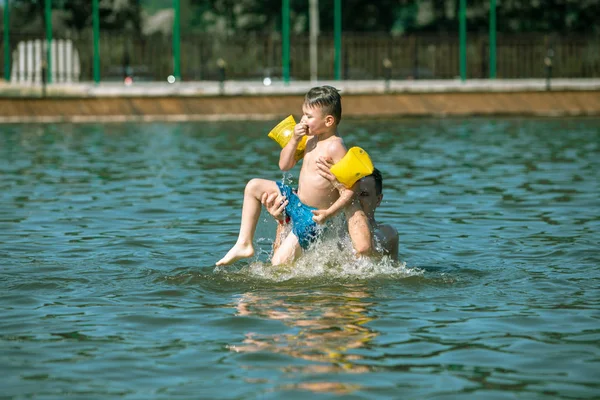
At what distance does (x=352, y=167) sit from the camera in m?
7.54

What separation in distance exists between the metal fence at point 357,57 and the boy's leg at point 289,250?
2884 centimetres

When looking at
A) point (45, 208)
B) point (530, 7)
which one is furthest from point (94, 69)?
point (45, 208)

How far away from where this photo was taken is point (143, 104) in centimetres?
3119

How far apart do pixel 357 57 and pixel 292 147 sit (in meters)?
31.8

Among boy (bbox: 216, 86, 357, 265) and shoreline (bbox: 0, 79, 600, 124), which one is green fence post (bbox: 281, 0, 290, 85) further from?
boy (bbox: 216, 86, 357, 265)

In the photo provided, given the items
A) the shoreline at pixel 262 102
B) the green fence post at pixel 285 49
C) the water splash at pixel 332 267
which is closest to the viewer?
the water splash at pixel 332 267

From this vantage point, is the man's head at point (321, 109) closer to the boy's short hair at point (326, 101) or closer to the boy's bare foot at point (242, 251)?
the boy's short hair at point (326, 101)

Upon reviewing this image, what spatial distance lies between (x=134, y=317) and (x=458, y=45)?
32718 millimetres

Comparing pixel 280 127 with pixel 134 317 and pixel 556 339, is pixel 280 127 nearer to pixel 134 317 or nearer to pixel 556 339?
pixel 134 317

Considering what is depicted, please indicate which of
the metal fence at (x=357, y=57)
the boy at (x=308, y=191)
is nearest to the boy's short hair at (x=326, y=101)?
the boy at (x=308, y=191)

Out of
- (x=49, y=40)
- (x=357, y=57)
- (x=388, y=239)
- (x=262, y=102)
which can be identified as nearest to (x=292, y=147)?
(x=388, y=239)

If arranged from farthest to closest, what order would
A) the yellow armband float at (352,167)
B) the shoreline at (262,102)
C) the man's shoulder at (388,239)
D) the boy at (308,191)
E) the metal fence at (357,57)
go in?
the metal fence at (357,57) → the shoreline at (262,102) → the man's shoulder at (388,239) → the boy at (308,191) → the yellow armband float at (352,167)

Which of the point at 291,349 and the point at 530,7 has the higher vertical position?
the point at 530,7

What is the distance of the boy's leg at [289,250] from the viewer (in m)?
8.03
